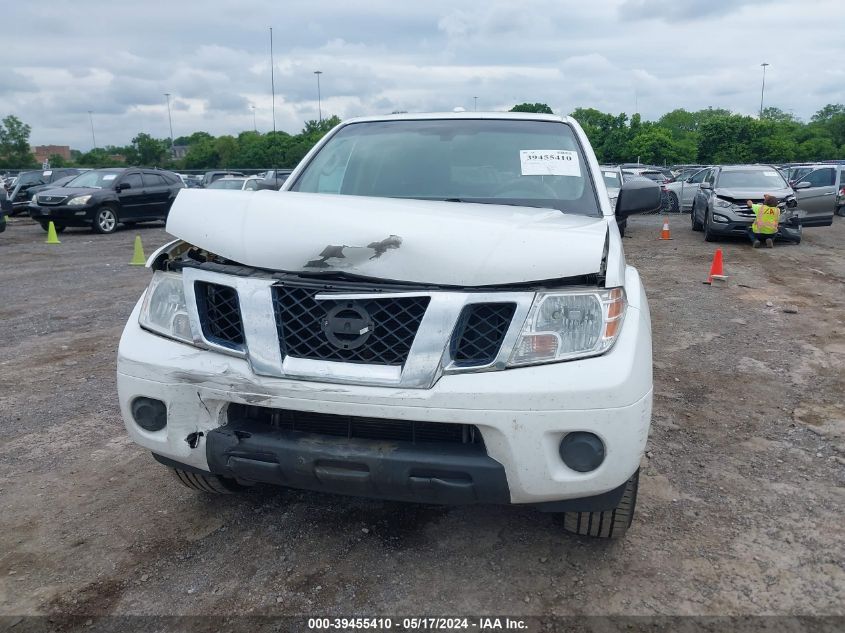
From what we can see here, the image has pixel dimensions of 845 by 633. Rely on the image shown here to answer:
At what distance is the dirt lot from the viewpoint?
2506mm

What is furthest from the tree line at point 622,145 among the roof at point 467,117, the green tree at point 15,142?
the roof at point 467,117

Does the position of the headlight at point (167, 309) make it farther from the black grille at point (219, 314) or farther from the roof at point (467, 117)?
the roof at point (467, 117)

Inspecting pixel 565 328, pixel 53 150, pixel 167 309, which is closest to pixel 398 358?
pixel 565 328

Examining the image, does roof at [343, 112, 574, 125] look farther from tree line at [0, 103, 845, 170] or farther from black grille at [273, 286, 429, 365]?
tree line at [0, 103, 845, 170]

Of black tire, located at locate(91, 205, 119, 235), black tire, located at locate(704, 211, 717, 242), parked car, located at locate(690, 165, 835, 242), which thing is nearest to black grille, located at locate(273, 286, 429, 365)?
parked car, located at locate(690, 165, 835, 242)

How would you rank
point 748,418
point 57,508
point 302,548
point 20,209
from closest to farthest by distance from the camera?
1. point 302,548
2. point 57,508
3. point 748,418
4. point 20,209

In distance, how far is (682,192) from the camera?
844 inches

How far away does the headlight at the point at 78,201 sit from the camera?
640 inches

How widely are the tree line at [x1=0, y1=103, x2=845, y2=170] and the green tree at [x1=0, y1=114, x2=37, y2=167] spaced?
0.09 m

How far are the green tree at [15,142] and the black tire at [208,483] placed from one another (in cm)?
7262

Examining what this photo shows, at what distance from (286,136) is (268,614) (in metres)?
59.3

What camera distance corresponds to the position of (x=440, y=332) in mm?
2258

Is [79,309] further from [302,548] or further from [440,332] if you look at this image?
[440,332]

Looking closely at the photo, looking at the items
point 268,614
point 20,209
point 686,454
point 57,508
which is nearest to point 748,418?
point 686,454
